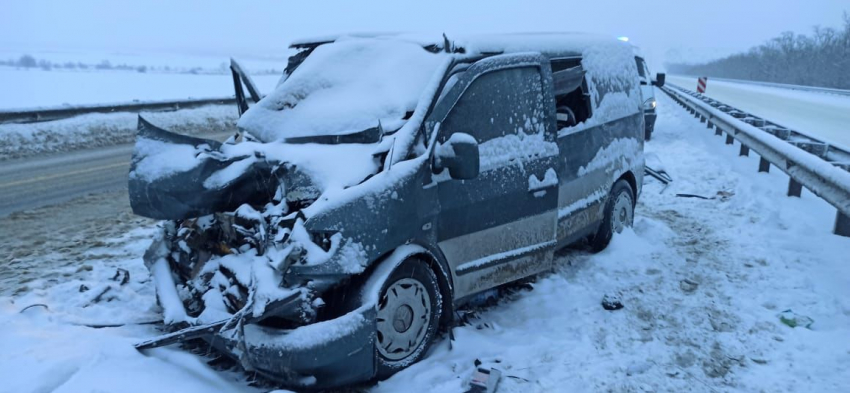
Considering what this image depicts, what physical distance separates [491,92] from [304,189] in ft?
5.40

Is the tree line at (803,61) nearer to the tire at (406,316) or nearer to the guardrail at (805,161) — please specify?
the guardrail at (805,161)

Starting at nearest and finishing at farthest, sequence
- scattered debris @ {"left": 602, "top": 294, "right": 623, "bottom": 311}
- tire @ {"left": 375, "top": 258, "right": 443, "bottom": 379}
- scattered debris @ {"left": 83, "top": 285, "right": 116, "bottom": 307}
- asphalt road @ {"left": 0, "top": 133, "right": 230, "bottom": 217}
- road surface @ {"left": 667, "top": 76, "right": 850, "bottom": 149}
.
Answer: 1. tire @ {"left": 375, "top": 258, "right": 443, "bottom": 379}
2. scattered debris @ {"left": 83, "top": 285, "right": 116, "bottom": 307}
3. scattered debris @ {"left": 602, "top": 294, "right": 623, "bottom": 311}
4. asphalt road @ {"left": 0, "top": 133, "right": 230, "bottom": 217}
5. road surface @ {"left": 667, "top": 76, "right": 850, "bottom": 149}

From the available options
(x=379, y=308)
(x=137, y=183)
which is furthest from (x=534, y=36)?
(x=137, y=183)

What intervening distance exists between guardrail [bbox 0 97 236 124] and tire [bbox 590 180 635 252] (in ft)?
47.4

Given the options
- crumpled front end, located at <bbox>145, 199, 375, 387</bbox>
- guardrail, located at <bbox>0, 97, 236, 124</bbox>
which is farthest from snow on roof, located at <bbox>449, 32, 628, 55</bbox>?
guardrail, located at <bbox>0, 97, 236, 124</bbox>

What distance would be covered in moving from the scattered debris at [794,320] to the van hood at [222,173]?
137 inches

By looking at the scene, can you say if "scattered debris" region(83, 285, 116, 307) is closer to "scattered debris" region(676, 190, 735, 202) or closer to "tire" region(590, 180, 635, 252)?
"tire" region(590, 180, 635, 252)

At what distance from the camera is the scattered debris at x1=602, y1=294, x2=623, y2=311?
4742 mm

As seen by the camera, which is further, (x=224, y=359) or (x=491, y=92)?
(x=491, y=92)

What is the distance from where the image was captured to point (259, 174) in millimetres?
3867

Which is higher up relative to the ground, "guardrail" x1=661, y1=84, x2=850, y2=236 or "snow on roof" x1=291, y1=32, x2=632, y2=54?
"snow on roof" x1=291, y1=32, x2=632, y2=54

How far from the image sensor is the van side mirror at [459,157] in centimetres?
370

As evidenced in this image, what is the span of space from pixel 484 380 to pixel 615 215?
3.48 meters

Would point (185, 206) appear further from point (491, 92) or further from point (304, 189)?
point (491, 92)
